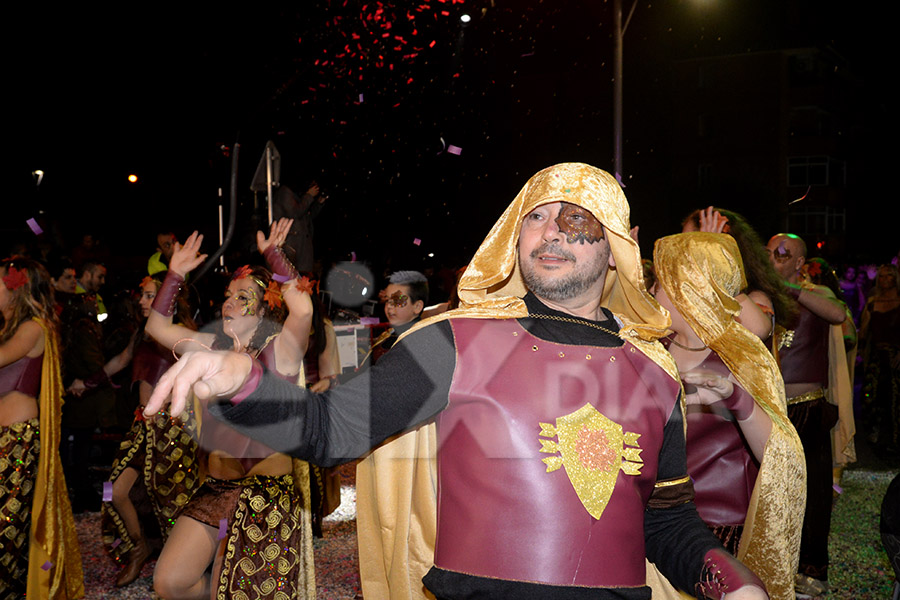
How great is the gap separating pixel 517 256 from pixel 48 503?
12.3 feet

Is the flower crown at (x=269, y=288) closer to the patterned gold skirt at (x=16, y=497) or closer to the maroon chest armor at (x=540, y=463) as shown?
the patterned gold skirt at (x=16, y=497)

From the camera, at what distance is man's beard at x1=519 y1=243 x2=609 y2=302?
7.47ft

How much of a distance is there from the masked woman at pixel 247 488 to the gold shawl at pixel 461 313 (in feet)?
5.43

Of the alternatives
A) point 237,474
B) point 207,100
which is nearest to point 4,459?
point 237,474

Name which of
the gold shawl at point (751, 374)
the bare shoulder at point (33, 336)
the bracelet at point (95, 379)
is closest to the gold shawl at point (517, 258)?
the gold shawl at point (751, 374)

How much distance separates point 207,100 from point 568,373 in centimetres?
958

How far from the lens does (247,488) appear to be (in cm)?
405

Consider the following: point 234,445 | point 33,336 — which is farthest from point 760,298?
point 33,336

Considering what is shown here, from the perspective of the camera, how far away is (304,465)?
435 centimetres

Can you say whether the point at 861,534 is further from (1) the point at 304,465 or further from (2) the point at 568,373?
(2) the point at 568,373

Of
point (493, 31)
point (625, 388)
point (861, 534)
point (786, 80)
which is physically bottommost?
point (861, 534)

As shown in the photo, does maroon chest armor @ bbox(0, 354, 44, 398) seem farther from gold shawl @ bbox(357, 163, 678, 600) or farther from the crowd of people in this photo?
gold shawl @ bbox(357, 163, 678, 600)

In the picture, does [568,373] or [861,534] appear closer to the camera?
[568,373]

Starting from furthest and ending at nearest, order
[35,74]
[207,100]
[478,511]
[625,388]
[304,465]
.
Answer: [207,100] → [35,74] → [304,465] → [625,388] → [478,511]
